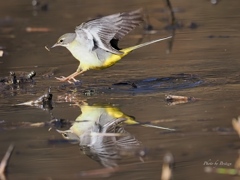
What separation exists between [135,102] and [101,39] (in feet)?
3.39

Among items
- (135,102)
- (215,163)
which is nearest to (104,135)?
(215,163)

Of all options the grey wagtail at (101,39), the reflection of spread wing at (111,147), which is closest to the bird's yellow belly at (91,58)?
the grey wagtail at (101,39)

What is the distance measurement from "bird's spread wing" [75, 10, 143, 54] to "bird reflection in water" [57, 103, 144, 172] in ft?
3.24

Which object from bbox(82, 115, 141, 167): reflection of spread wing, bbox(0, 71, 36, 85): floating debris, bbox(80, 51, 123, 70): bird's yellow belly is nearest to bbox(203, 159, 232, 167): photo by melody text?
bbox(82, 115, 141, 167): reflection of spread wing

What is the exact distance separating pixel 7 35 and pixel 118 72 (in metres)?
3.85

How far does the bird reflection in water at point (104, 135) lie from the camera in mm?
6613

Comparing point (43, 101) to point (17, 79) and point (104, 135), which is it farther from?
point (104, 135)

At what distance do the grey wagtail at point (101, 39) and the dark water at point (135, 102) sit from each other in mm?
369

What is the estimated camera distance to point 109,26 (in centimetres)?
905

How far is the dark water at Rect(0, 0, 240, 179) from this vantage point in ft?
21.2

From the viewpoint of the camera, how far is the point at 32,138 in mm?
7305

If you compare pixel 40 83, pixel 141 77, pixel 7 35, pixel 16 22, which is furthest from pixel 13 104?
pixel 16 22

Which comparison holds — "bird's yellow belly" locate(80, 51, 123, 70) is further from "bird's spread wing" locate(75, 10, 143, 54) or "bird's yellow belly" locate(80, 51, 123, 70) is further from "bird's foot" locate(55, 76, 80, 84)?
"bird's foot" locate(55, 76, 80, 84)

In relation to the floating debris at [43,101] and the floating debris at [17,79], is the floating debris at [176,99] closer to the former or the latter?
the floating debris at [43,101]
